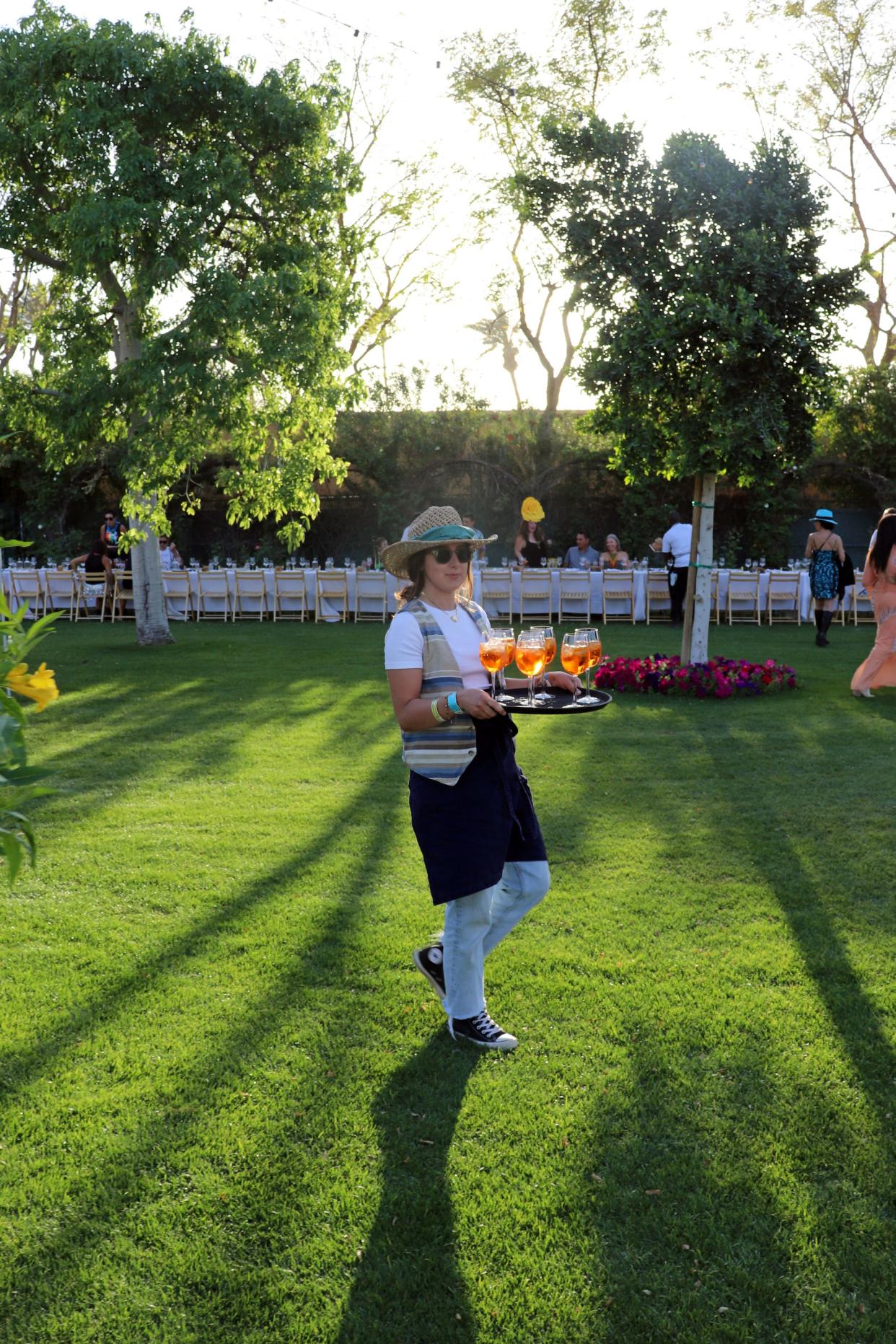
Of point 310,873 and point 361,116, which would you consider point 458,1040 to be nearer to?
point 310,873

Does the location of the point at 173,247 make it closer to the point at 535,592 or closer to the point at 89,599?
the point at 535,592

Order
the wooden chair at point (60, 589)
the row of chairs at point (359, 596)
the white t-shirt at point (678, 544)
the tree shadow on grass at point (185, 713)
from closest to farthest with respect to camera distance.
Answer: the tree shadow on grass at point (185, 713)
the white t-shirt at point (678, 544)
the row of chairs at point (359, 596)
the wooden chair at point (60, 589)

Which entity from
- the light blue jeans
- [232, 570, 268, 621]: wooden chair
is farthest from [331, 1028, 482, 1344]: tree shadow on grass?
[232, 570, 268, 621]: wooden chair

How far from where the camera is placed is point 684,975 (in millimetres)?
3695

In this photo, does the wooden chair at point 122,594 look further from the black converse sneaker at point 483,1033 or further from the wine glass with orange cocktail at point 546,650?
the black converse sneaker at point 483,1033

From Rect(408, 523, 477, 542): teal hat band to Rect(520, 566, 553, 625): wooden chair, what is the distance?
13.6 m

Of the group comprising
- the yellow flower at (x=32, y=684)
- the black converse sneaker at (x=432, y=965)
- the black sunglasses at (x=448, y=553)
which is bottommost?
the black converse sneaker at (x=432, y=965)

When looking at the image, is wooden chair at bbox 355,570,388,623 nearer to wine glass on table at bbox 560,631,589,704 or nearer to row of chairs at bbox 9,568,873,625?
row of chairs at bbox 9,568,873,625

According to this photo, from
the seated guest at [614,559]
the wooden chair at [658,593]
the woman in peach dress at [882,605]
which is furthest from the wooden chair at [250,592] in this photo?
the woman in peach dress at [882,605]

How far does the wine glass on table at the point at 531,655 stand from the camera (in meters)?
3.18

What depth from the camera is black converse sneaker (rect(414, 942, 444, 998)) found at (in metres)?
3.45

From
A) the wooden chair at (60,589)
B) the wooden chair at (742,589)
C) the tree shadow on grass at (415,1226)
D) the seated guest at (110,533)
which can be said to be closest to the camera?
the tree shadow on grass at (415,1226)

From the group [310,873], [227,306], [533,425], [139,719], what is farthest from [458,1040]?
[533,425]

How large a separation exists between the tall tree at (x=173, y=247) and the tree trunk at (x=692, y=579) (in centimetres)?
469
